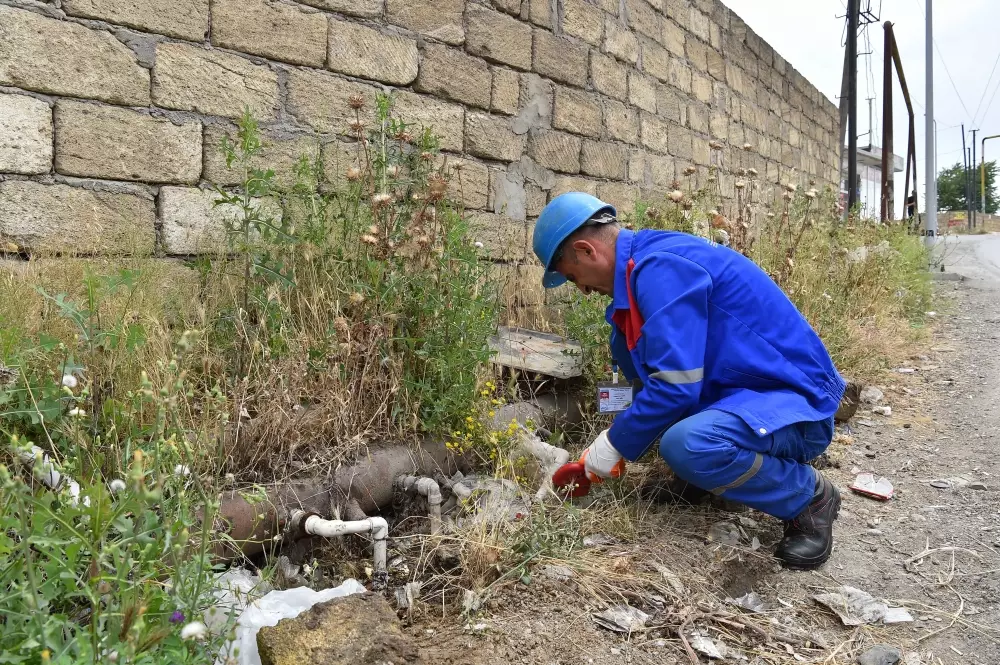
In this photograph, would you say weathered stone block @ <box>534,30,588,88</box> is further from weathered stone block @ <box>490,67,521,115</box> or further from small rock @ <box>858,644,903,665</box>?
small rock @ <box>858,644,903,665</box>

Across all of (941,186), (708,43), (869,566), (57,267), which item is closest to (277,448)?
(57,267)

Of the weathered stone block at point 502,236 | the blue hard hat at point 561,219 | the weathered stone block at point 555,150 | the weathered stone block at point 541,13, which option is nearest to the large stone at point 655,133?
the weathered stone block at point 555,150

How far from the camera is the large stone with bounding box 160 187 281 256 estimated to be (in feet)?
10.0

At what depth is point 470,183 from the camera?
14.3 ft

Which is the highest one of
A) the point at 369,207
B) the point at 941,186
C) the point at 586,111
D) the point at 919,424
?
the point at 941,186

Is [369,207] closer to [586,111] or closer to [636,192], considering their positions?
[586,111]

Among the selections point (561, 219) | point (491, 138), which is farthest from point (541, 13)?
point (561, 219)

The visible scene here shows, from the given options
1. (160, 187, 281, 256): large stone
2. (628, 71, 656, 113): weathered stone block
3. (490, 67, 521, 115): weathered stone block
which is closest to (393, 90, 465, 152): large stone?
(490, 67, 521, 115): weathered stone block

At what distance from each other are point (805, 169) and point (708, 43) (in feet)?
12.1

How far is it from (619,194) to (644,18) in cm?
154

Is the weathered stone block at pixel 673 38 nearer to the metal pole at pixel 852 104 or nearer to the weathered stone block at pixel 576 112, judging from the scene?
the weathered stone block at pixel 576 112

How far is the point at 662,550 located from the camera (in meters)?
2.53

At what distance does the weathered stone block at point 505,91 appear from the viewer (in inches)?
178

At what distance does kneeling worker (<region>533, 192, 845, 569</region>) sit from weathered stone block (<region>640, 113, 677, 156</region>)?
3.63 metres
